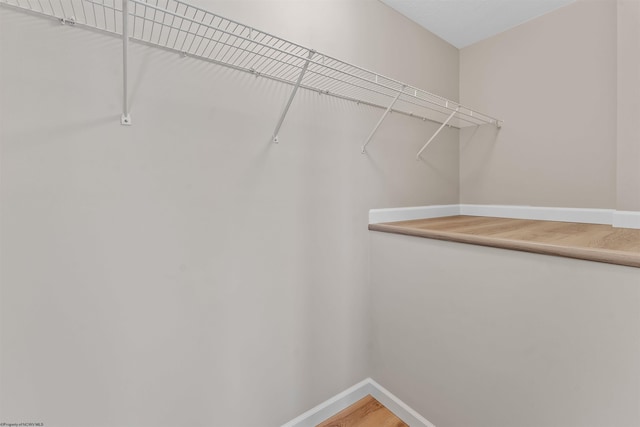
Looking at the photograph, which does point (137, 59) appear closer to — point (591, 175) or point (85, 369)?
point (85, 369)

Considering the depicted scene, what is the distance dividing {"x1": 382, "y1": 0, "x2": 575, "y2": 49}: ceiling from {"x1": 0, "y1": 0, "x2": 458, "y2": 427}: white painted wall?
24cm

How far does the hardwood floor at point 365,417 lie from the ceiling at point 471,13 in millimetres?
2126

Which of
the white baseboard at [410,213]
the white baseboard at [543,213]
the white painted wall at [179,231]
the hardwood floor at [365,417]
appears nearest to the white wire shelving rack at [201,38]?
the white painted wall at [179,231]

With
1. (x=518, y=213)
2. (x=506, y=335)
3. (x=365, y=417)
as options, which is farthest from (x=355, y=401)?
(x=518, y=213)

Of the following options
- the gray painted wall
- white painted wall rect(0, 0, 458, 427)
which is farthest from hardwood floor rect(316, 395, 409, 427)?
the gray painted wall

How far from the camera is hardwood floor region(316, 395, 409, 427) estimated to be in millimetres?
1166

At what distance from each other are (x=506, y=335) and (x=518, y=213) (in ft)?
3.40

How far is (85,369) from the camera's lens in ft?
2.30

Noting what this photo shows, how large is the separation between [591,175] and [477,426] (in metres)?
1.37

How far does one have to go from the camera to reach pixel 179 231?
0.82 metres

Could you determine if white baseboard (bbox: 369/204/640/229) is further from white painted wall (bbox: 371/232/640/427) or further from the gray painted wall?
white painted wall (bbox: 371/232/640/427)

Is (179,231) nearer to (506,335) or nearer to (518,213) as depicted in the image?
(506,335)

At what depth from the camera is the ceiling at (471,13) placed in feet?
4.45

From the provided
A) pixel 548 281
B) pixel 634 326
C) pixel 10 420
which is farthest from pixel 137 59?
pixel 634 326
